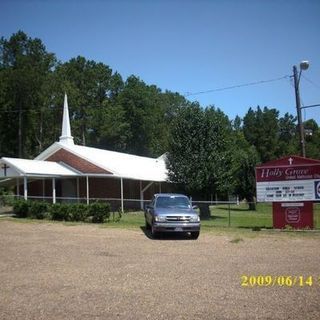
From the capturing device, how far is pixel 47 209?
2506cm

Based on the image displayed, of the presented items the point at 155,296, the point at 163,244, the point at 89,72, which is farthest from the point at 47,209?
the point at 89,72

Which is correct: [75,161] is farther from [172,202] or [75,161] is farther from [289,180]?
[289,180]

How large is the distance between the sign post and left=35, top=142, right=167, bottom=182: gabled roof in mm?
13635

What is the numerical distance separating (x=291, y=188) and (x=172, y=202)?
5.07 m

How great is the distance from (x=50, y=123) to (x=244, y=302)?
58199 millimetres

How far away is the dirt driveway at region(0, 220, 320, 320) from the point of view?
25.2 ft

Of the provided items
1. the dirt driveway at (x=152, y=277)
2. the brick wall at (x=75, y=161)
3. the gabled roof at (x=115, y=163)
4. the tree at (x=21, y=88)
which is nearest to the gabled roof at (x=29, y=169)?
the brick wall at (x=75, y=161)

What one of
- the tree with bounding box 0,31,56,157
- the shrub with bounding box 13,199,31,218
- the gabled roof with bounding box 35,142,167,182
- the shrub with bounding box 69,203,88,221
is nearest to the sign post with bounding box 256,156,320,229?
the shrub with bounding box 69,203,88,221

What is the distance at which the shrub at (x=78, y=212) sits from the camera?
78.3ft

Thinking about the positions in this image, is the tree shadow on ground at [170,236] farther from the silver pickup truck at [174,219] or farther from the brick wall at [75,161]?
the brick wall at [75,161]

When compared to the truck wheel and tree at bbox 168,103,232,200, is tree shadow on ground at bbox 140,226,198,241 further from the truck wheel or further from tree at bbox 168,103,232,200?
tree at bbox 168,103,232,200

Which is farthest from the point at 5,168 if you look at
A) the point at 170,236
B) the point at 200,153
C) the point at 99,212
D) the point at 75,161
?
the point at 170,236

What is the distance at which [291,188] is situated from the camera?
66.6 ft

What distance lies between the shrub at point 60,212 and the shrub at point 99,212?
Answer: 139 centimetres
